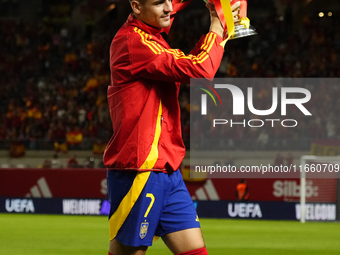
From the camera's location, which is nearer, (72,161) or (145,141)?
(145,141)

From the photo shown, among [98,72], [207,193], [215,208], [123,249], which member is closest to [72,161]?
[207,193]

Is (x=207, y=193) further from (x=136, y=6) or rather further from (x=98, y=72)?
(x=98, y=72)

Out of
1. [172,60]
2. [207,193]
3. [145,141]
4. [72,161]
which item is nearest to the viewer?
[172,60]

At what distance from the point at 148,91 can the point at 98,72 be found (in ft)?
58.7

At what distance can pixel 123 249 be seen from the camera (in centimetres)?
299

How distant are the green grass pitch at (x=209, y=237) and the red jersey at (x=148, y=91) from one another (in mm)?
4838

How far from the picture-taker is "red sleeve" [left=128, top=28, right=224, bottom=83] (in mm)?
2764

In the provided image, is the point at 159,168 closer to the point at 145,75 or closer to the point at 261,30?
the point at 145,75

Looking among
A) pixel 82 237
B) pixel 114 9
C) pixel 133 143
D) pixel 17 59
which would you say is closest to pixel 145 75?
pixel 133 143

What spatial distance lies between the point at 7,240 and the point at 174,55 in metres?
6.86

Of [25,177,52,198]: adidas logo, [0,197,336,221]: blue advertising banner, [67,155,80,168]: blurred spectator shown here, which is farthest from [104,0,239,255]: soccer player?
[67,155,80,168]: blurred spectator

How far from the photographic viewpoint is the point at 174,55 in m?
2.82

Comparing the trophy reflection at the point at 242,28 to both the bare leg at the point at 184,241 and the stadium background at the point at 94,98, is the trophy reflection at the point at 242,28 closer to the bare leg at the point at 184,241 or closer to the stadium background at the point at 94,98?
the bare leg at the point at 184,241

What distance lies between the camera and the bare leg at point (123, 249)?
2.98 m
